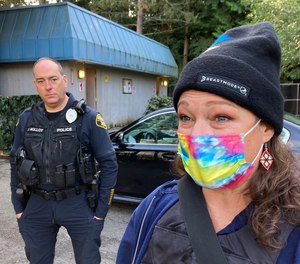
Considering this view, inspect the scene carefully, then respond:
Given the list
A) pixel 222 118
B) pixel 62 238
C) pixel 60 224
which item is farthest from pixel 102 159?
pixel 62 238

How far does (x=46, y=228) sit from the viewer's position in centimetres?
243

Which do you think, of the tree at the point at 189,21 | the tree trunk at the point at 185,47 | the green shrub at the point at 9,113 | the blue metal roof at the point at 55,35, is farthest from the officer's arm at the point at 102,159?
the tree trunk at the point at 185,47

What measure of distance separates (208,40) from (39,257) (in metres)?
21.9

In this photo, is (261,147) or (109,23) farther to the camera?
(109,23)

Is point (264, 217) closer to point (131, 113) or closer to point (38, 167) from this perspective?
point (38, 167)

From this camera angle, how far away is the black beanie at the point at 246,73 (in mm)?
1072

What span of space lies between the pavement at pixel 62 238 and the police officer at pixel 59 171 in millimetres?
1148

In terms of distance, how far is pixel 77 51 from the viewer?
30.7ft

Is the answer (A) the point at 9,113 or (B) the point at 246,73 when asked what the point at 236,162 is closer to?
(B) the point at 246,73

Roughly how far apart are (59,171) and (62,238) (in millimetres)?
1893

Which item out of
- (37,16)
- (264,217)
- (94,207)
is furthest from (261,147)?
(37,16)

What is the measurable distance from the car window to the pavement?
1027mm

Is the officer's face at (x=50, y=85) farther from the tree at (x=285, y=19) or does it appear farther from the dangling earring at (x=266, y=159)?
the tree at (x=285, y=19)

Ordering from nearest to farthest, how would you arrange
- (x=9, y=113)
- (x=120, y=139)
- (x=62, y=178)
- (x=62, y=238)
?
(x=62, y=178) < (x=62, y=238) < (x=120, y=139) < (x=9, y=113)
